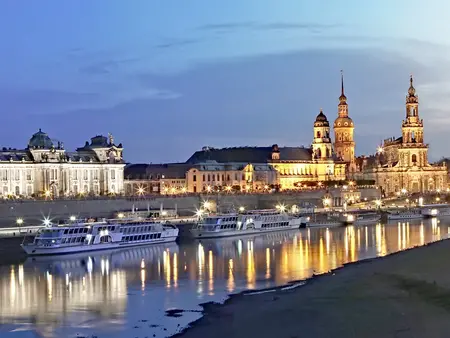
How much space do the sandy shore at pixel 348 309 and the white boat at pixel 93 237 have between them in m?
22.9

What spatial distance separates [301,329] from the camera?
26969 millimetres

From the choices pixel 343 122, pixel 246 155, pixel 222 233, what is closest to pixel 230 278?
pixel 222 233

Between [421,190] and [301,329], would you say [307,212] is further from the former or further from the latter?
[301,329]

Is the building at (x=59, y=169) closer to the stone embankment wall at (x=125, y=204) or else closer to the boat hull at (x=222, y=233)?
the stone embankment wall at (x=125, y=204)

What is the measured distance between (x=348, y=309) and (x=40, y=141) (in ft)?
275

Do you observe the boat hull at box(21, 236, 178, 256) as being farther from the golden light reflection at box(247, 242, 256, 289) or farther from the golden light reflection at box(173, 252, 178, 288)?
the golden light reflection at box(247, 242, 256, 289)

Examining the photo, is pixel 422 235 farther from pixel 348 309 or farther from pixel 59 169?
pixel 59 169

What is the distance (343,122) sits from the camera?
169875 millimetres

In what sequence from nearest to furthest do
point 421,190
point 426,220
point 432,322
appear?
point 432,322 → point 426,220 → point 421,190

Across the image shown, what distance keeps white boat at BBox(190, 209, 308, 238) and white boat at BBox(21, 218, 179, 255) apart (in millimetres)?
4196

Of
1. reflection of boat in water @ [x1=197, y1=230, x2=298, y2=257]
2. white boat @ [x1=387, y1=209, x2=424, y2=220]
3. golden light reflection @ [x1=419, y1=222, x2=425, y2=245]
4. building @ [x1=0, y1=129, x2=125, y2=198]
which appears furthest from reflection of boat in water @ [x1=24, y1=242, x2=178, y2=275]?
white boat @ [x1=387, y1=209, x2=424, y2=220]

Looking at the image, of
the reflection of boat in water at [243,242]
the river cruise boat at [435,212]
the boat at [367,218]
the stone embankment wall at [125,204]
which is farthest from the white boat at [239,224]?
the river cruise boat at [435,212]

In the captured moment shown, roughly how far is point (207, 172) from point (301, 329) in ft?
355

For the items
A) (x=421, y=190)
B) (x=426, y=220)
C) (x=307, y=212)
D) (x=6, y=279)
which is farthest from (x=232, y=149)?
(x=6, y=279)
